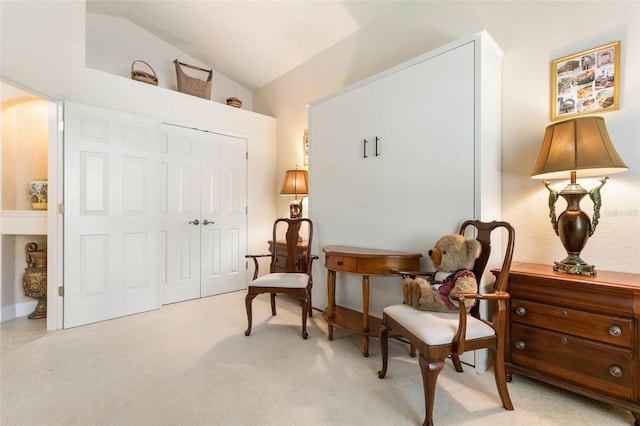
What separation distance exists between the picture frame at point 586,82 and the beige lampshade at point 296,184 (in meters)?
2.49

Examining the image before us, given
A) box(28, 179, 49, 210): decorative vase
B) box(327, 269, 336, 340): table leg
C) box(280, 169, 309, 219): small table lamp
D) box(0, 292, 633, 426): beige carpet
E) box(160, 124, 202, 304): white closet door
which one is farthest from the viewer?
box(280, 169, 309, 219): small table lamp

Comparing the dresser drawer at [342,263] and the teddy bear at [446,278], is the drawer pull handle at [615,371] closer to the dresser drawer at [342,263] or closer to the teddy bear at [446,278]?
the teddy bear at [446,278]

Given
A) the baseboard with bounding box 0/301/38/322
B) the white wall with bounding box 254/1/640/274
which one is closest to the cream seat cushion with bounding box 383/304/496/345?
the white wall with bounding box 254/1/640/274

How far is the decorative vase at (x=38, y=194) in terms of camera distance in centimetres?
291

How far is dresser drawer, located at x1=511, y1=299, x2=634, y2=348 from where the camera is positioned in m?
1.42

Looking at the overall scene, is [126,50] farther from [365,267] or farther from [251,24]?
[365,267]

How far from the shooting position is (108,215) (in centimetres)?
284

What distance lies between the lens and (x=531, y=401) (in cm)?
159

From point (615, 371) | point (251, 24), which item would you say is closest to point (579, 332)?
point (615, 371)

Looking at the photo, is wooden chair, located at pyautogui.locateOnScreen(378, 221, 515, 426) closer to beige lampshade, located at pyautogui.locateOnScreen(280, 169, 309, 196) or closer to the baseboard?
beige lampshade, located at pyautogui.locateOnScreen(280, 169, 309, 196)

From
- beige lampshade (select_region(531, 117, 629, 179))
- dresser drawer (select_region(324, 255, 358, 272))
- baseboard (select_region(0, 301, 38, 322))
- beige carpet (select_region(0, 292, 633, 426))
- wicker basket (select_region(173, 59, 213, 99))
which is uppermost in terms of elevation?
wicker basket (select_region(173, 59, 213, 99))

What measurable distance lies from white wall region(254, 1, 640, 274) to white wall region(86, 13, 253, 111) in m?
2.90

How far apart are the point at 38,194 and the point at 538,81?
182 inches

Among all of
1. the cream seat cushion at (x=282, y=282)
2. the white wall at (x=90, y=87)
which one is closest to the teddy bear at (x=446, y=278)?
the cream seat cushion at (x=282, y=282)
